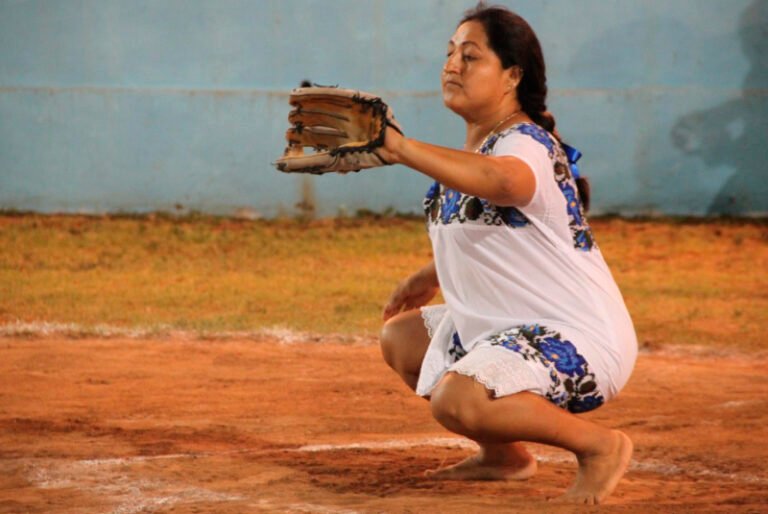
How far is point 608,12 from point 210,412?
808 cm

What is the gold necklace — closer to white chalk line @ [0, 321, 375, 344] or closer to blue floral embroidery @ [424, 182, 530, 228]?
blue floral embroidery @ [424, 182, 530, 228]

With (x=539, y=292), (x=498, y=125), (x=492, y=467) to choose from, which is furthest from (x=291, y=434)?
(x=498, y=125)

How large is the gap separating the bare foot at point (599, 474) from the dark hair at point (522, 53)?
0.71 meters

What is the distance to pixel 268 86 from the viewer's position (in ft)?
39.0

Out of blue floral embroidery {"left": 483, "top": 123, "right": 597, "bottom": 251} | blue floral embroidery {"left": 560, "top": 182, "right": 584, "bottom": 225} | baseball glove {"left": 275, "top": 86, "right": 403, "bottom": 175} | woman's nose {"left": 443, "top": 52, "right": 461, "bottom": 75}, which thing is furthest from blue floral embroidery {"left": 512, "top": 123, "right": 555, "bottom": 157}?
baseball glove {"left": 275, "top": 86, "right": 403, "bottom": 175}

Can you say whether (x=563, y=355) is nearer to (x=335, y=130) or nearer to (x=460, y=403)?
(x=460, y=403)

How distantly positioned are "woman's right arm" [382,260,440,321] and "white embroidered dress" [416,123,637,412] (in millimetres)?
492

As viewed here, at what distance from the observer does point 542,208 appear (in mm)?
3371

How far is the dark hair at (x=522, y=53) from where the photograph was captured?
3512 mm

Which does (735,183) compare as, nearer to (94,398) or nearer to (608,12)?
(608,12)

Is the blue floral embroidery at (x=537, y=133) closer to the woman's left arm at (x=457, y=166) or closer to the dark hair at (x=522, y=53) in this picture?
the dark hair at (x=522, y=53)

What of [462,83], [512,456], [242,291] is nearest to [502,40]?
[462,83]

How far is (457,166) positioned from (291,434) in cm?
175

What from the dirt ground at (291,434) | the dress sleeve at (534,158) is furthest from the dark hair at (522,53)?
the dirt ground at (291,434)
